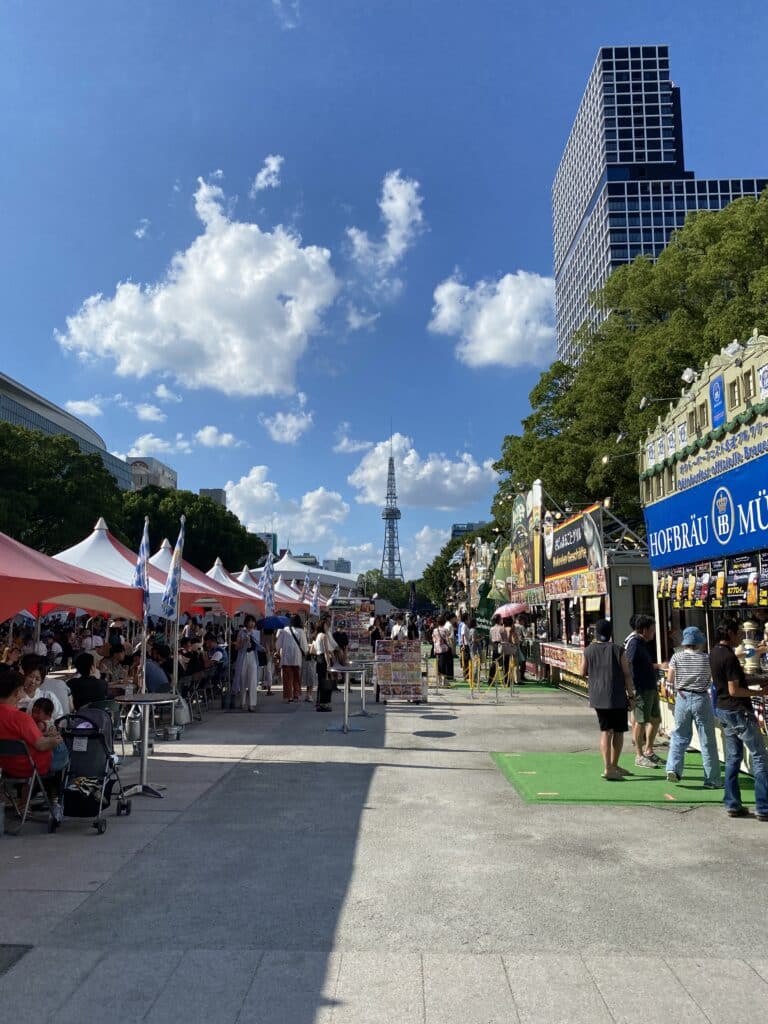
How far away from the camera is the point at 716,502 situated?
10.3 meters

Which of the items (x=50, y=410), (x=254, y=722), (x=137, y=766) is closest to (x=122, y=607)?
(x=137, y=766)

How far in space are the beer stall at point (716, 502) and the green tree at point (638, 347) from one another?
6041 mm

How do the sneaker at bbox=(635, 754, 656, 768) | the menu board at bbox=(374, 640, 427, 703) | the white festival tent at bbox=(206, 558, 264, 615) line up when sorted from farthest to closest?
1. the white festival tent at bbox=(206, 558, 264, 615)
2. the menu board at bbox=(374, 640, 427, 703)
3. the sneaker at bbox=(635, 754, 656, 768)

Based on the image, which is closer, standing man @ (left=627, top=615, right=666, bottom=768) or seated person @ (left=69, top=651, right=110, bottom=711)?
seated person @ (left=69, top=651, right=110, bottom=711)

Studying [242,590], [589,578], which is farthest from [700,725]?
[242,590]

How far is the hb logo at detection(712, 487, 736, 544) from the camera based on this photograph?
385 inches

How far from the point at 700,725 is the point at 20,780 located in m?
6.81

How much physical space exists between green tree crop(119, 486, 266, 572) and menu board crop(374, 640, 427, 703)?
4035 centimetres

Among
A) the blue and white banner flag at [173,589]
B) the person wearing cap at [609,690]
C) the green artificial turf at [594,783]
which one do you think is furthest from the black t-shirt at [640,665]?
the blue and white banner flag at [173,589]

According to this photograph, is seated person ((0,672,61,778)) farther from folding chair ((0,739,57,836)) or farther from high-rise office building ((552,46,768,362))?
high-rise office building ((552,46,768,362))

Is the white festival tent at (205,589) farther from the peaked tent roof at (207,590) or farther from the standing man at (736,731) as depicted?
the standing man at (736,731)

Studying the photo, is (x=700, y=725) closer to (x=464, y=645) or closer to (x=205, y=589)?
(x=205, y=589)

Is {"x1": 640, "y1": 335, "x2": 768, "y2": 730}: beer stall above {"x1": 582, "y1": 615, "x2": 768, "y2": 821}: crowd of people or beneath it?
above

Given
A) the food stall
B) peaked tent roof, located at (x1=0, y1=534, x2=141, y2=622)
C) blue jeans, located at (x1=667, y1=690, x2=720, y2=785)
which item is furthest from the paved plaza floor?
the food stall
